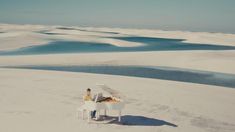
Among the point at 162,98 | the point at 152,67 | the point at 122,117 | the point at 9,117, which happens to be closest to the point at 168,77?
the point at 152,67

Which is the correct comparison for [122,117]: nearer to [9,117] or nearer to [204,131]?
[204,131]

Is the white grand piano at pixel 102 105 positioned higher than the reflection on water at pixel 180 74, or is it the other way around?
the reflection on water at pixel 180 74

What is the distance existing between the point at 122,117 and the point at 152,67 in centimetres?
2274

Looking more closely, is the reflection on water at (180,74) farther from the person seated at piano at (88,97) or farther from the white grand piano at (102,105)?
the white grand piano at (102,105)

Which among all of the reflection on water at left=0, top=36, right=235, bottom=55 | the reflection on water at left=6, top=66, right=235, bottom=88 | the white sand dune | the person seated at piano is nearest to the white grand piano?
the person seated at piano

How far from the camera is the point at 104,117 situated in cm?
1485

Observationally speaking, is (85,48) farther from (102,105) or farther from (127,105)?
(102,105)

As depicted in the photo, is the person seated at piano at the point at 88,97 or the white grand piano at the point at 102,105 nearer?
the white grand piano at the point at 102,105

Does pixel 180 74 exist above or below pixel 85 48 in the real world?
below

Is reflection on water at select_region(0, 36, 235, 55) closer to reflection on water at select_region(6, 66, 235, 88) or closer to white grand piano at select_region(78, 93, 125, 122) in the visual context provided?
reflection on water at select_region(6, 66, 235, 88)

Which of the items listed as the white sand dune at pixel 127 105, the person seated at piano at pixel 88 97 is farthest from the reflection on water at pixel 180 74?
the person seated at piano at pixel 88 97

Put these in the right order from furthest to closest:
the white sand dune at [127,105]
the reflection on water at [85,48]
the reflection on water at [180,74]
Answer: the reflection on water at [85,48]
the reflection on water at [180,74]
the white sand dune at [127,105]

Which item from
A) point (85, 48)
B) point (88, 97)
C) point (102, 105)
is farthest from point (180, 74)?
point (85, 48)

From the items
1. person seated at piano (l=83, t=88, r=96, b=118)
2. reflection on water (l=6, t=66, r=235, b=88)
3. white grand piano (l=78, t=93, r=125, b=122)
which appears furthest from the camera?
reflection on water (l=6, t=66, r=235, b=88)
